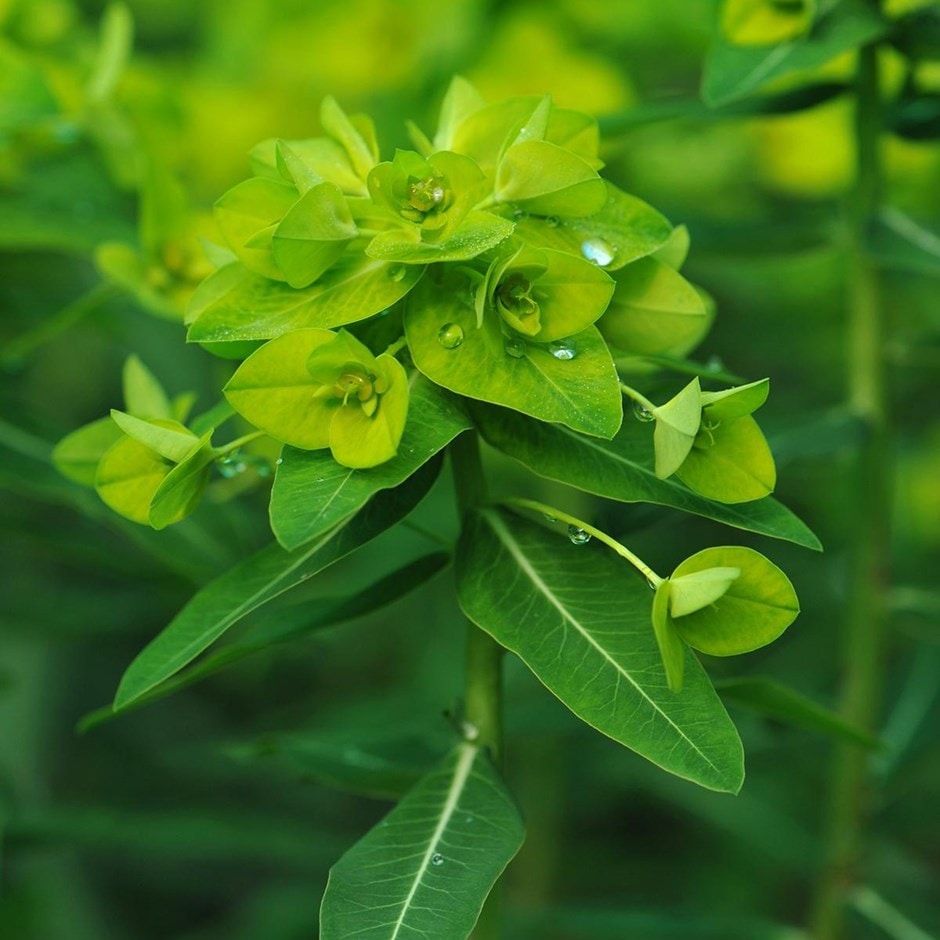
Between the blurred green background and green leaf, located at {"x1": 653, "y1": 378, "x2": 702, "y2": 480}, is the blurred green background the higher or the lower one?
the lower one

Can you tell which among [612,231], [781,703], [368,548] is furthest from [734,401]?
[368,548]

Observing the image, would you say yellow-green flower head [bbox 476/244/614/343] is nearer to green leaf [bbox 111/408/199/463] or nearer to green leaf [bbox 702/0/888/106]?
green leaf [bbox 111/408/199/463]

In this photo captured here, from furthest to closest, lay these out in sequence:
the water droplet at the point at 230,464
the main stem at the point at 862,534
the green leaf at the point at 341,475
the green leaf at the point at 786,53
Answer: the main stem at the point at 862,534
the green leaf at the point at 786,53
the water droplet at the point at 230,464
the green leaf at the point at 341,475

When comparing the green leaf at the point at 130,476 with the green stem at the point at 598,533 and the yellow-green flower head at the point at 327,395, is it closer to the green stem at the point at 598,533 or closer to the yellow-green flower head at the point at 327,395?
the yellow-green flower head at the point at 327,395

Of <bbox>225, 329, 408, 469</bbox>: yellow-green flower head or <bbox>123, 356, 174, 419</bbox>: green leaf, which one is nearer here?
<bbox>225, 329, 408, 469</bbox>: yellow-green flower head

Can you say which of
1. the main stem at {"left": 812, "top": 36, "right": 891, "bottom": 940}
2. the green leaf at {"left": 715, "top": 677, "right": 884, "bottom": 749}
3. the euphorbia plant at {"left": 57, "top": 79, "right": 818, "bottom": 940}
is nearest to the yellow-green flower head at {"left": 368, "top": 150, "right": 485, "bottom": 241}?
the euphorbia plant at {"left": 57, "top": 79, "right": 818, "bottom": 940}

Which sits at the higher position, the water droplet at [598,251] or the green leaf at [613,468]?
Result: the water droplet at [598,251]

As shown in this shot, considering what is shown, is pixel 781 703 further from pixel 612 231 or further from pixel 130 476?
pixel 130 476

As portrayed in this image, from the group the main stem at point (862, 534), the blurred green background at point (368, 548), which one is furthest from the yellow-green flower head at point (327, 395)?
the main stem at point (862, 534)

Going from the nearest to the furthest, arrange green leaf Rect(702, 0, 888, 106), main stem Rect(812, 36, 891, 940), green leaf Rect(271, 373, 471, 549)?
green leaf Rect(271, 373, 471, 549), green leaf Rect(702, 0, 888, 106), main stem Rect(812, 36, 891, 940)
